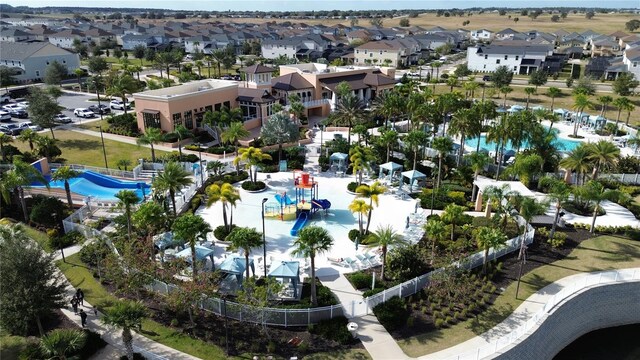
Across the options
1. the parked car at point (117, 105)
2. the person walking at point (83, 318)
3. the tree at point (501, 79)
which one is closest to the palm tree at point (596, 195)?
the person walking at point (83, 318)

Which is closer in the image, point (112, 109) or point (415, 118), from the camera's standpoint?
point (415, 118)

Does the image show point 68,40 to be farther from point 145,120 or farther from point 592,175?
point 592,175

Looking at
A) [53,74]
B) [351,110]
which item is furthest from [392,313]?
[53,74]

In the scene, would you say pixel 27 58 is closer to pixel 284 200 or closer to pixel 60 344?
pixel 284 200

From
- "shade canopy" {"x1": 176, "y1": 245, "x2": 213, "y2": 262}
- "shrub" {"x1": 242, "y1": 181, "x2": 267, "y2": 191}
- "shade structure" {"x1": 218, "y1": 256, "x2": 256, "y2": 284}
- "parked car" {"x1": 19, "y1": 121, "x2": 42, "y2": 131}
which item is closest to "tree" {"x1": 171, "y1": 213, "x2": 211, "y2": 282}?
"shade canopy" {"x1": 176, "y1": 245, "x2": 213, "y2": 262}

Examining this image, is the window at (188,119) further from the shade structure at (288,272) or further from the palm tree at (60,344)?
the palm tree at (60,344)

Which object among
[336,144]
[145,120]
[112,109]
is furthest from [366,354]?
[112,109]
